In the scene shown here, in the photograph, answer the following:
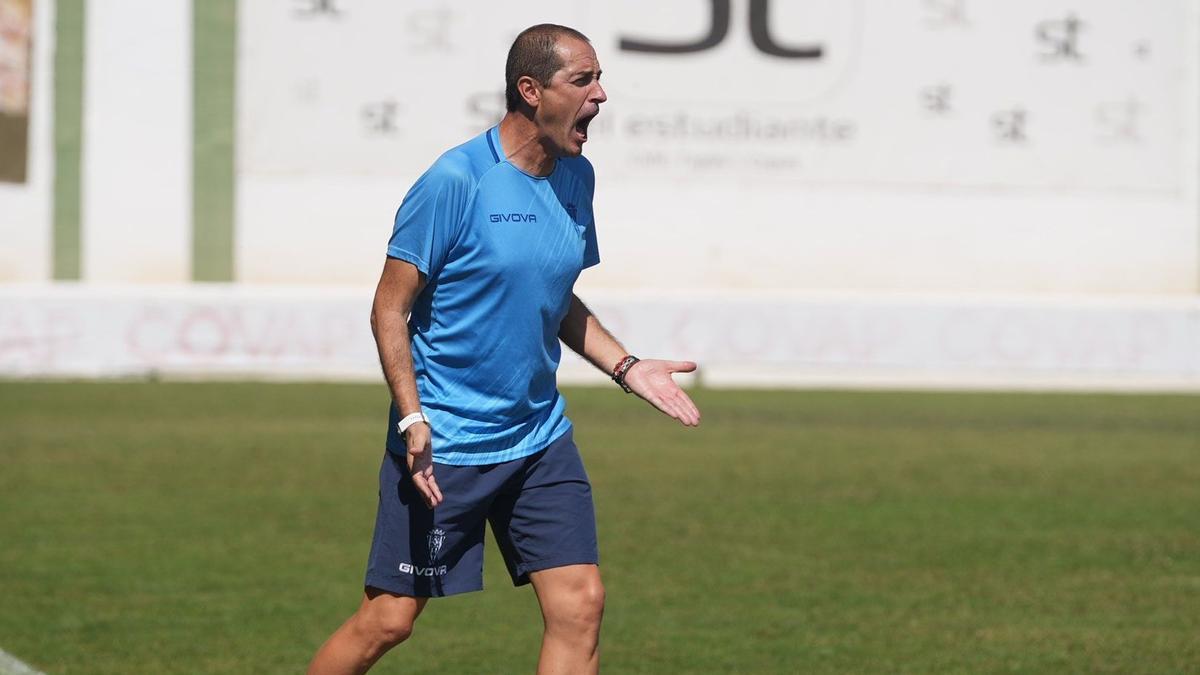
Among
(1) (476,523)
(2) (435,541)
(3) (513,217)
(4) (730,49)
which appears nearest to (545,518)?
(1) (476,523)

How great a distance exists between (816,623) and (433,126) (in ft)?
62.7

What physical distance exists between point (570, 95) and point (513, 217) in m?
0.34

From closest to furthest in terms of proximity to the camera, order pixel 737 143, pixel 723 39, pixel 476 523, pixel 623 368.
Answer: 1. pixel 476 523
2. pixel 623 368
3. pixel 737 143
4. pixel 723 39

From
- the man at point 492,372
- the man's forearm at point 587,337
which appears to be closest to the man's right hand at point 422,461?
the man at point 492,372

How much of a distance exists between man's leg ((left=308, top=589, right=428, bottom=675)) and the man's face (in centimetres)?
126

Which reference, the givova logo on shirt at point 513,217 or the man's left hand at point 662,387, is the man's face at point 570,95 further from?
the man's left hand at point 662,387

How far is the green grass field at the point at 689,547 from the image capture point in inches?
283

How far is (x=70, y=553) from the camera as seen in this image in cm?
934

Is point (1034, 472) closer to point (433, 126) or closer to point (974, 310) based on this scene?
point (974, 310)

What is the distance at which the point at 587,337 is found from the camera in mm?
5328

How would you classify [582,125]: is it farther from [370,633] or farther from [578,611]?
[370,633]

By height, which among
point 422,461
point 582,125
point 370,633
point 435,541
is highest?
point 582,125

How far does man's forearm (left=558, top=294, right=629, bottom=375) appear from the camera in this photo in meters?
5.30

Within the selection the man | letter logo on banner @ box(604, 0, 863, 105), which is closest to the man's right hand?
the man
